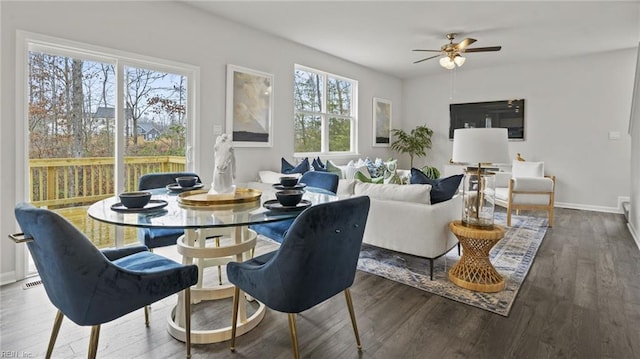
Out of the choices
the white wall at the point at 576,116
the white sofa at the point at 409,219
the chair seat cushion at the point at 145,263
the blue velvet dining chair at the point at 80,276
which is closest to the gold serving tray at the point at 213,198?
the chair seat cushion at the point at 145,263

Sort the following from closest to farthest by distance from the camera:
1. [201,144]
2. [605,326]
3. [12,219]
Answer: [605,326] < [12,219] < [201,144]

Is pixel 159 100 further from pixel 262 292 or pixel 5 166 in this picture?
pixel 262 292

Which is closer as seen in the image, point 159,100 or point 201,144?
point 159,100

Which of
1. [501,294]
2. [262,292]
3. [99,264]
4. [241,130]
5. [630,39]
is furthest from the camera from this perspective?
[630,39]

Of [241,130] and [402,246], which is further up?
[241,130]

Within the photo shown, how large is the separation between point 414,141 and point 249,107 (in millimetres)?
4174

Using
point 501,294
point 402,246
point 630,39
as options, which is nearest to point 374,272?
point 402,246

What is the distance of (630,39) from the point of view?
4.88m

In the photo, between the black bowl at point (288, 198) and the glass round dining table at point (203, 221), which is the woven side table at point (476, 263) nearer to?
the glass round dining table at point (203, 221)

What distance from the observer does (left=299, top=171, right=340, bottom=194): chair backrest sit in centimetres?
282

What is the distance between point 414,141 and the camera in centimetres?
742

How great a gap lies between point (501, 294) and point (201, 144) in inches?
129

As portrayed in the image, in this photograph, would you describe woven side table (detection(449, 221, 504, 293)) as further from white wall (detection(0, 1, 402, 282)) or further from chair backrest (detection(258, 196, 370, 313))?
white wall (detection(0, 1, 402, 282))

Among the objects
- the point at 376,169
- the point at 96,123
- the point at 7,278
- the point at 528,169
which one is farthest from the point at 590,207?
the point at 7,278
